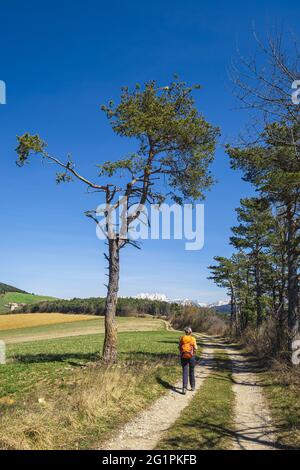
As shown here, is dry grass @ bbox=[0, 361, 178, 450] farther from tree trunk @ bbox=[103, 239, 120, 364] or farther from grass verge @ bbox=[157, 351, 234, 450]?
tree trunk @ bbox=[103, 239, 120, 364]

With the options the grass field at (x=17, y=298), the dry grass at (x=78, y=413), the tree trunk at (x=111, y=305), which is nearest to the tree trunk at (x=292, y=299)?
the dry grass at (x=78, y=413)

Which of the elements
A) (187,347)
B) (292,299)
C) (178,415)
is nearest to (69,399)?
(178,415)

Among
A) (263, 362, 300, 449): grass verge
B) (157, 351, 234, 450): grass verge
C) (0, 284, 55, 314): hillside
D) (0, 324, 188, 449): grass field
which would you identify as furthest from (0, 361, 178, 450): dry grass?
(0, 284, 55, 314): hillside

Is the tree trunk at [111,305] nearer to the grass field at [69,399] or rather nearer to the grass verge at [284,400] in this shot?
the grass field at [69,399]

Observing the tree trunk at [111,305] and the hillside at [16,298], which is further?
the hillside at [16,298]

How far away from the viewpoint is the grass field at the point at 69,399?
8.09 metres

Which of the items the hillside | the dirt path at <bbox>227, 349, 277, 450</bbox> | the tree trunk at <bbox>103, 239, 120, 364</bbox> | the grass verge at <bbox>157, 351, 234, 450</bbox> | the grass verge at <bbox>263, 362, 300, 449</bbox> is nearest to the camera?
the grass verge at <bbox>157, 351, 234, 450</bbox>

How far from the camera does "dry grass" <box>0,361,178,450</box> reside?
25.9 ft

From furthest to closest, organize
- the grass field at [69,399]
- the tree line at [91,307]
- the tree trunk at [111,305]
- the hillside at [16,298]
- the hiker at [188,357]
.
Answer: the hillside at [16,298] < the tree line at [91,307] < the tree trunk at [111,305] < the hiker at [188,357] < the grass field at [69,399]

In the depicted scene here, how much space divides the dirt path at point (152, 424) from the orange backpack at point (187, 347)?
125cm

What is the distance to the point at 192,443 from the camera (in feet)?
27.2
